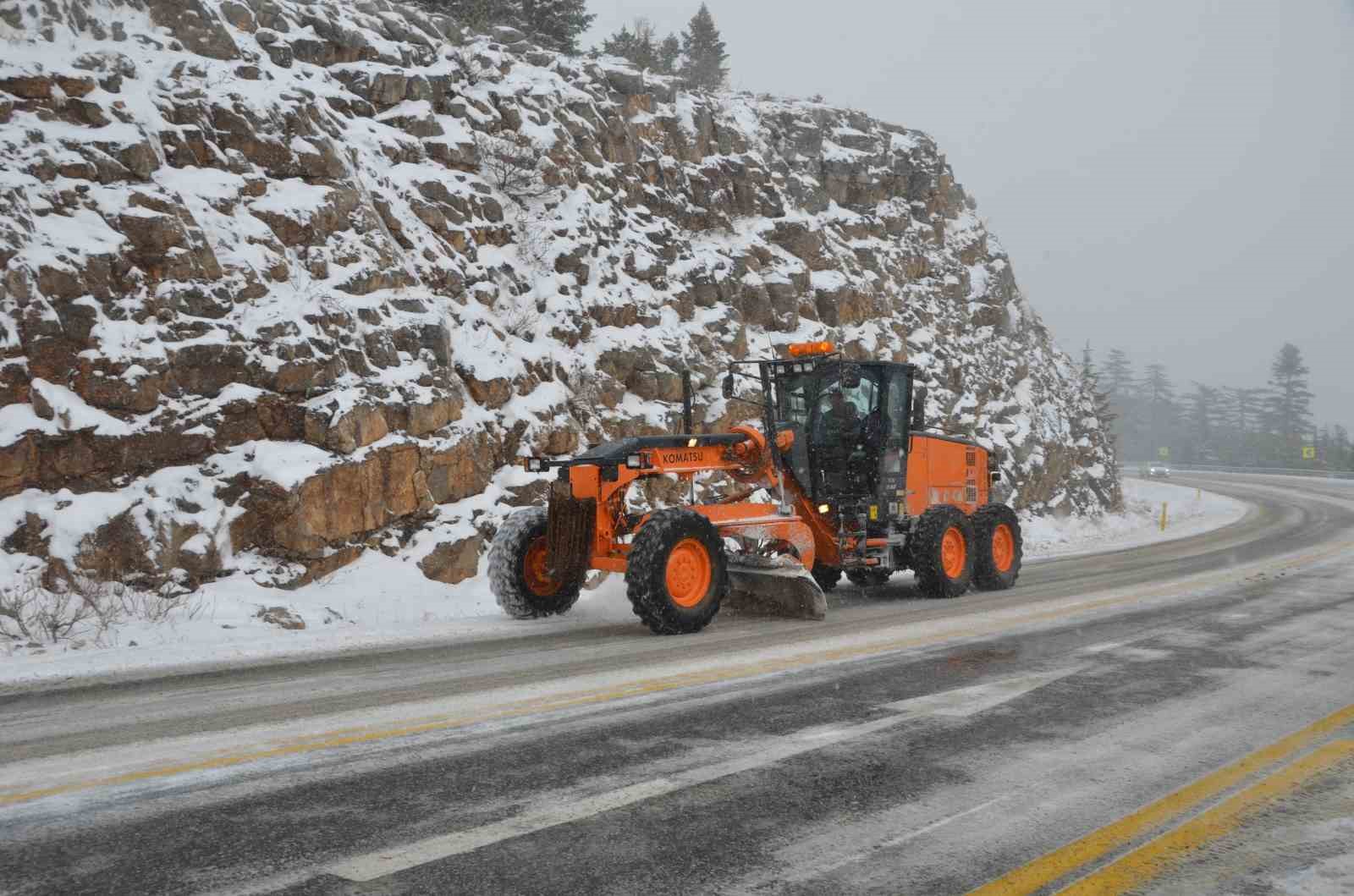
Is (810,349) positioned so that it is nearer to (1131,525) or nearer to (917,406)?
(917,406)

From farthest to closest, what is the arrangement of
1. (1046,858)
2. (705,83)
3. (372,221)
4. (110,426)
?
(705,83)
(372,221)
(110,426)
(1046,858)

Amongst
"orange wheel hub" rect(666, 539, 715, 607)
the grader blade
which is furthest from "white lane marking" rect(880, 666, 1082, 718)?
the grader blade

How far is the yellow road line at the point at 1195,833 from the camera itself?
10.9 ft

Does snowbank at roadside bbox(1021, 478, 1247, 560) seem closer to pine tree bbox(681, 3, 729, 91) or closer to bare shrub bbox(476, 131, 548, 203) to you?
bare shrub bbox(476, 131, 548, 203)

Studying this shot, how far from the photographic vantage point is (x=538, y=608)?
9.80m

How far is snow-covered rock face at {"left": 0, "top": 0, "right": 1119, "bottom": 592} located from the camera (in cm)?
1170

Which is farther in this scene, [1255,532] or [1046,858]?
[1255,532]

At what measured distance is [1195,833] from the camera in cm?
381

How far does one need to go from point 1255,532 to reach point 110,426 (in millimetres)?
28474

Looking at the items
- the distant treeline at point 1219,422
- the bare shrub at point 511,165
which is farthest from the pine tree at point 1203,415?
the bare shrub at point 511,165

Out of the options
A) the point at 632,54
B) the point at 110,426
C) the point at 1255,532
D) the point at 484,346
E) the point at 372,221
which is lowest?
the point at 1255,532

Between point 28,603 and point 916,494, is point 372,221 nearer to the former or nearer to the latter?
point 28,603

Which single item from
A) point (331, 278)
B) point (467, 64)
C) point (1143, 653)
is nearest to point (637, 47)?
point (467, 64)

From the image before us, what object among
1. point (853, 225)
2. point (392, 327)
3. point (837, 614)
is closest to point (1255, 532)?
point (853, 225)
